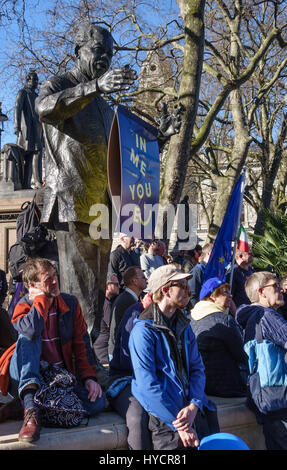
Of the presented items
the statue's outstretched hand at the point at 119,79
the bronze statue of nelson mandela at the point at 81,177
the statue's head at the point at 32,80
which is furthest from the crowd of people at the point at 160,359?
the statue's head at the point at 32,80

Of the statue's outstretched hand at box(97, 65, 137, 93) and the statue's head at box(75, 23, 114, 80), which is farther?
the statue's head at box(75, 23, 114, 80)

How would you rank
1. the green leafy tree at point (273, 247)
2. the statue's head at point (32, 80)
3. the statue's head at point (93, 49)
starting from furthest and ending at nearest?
the green leafy tree at point (273, 247) < the statue's head at point (32, 80) < the statue's head at point (93, 49)

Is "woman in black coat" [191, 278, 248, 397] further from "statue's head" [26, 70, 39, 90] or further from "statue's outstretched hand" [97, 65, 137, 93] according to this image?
"statue's head" [26, 70, 39, 90]

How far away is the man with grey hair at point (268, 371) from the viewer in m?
4.18

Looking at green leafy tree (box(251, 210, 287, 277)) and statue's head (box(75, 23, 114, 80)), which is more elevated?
statue's head (box(75, 23, 114, 80))

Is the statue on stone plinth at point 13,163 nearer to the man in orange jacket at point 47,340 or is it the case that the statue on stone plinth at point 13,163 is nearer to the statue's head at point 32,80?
the statue's head at point 32,80

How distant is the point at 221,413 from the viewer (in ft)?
13.6

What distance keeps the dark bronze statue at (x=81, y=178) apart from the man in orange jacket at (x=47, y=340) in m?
0.50

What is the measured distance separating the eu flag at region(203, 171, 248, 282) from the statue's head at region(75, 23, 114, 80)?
10.1 ft

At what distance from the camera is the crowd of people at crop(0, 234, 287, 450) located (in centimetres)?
352

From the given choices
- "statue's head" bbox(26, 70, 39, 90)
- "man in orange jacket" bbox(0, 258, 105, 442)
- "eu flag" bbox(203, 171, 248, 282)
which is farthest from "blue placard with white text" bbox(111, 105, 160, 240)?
"statue's head" bbox(26, 70, 39, 90)

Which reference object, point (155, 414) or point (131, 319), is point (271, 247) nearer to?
point (131, 319)
